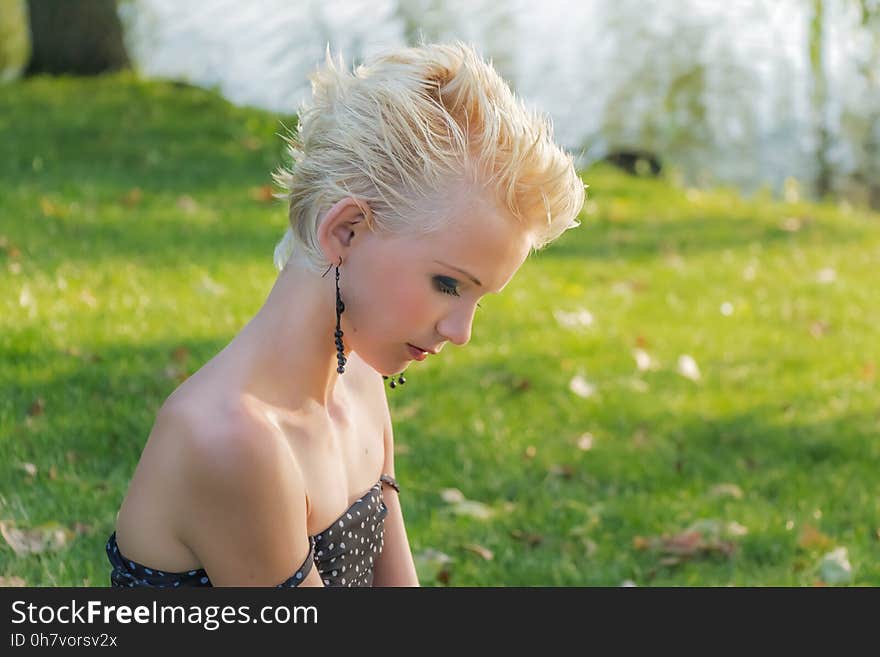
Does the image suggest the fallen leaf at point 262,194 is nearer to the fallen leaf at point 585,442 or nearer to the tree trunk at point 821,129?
the fallen leaf at point 585,442

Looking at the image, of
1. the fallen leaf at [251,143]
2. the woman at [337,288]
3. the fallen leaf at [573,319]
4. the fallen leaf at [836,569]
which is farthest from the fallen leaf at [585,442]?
the fallen leaf at [251,143]

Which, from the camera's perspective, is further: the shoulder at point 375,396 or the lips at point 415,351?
the shoulder at point 375,396

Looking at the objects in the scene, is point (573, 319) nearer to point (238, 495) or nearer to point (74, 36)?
point (238, 495)

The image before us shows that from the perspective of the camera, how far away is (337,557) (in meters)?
2.43

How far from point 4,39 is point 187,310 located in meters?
13.2

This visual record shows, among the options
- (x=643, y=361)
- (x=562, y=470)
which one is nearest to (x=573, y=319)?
(x=643, y=361)

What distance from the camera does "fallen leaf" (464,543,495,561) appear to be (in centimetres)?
383

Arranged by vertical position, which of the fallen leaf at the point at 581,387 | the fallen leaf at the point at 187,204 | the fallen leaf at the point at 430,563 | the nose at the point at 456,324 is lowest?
the fallen leaf at the point at 430,563

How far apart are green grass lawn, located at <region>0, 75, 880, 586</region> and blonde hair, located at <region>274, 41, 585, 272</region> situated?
5.10 feet

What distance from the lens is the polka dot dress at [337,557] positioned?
7.30 feet

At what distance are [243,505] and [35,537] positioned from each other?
5.13 feet

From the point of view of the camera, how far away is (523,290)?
22.1 feet
